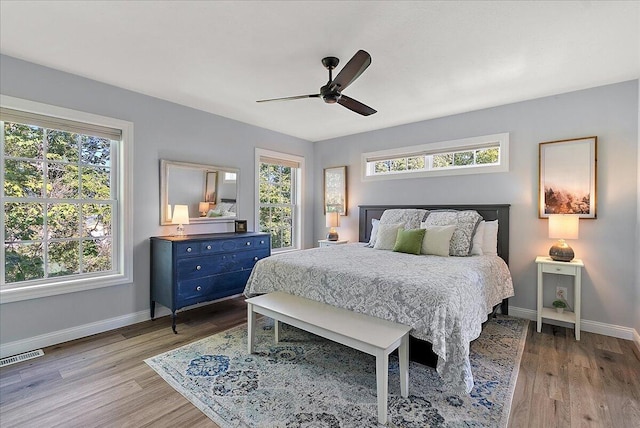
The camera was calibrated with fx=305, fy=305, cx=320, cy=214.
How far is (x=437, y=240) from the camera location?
3.29 m

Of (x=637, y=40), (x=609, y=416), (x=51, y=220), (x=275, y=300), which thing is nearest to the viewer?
(x=609, y=416)

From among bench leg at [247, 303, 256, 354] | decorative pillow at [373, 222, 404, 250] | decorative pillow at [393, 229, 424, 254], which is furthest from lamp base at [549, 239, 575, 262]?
bench leg at [247, 303, 256, 354]

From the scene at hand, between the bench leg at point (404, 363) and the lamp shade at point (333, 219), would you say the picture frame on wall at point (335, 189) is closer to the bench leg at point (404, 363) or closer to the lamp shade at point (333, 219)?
the lamp shade at point (333, 219)

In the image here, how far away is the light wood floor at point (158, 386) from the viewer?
72.6 inches

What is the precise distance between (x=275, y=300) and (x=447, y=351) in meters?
1.40

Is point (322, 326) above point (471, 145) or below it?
below

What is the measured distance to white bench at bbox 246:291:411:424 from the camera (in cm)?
180

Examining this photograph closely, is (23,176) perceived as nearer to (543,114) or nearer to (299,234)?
(299,234)

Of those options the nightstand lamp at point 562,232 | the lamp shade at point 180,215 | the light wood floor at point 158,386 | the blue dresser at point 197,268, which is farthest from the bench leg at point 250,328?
the nightstand lamp at point 562,232

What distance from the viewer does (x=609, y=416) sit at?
186 cm

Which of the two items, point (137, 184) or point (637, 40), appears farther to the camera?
A: point (137, 184)

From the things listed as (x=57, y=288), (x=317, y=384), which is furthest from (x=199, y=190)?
(x=317, y=384)

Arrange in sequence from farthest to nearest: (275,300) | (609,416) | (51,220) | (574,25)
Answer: (51,220) < (275,300) < (574,25) < (609,416)

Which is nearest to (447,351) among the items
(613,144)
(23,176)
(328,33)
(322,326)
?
(322,326)
